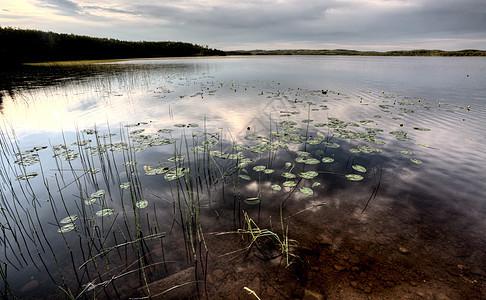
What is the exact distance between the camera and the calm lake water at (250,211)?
267cm

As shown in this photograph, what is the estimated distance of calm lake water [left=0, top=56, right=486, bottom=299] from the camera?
2672 millimetres

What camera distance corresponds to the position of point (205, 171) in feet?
17.0

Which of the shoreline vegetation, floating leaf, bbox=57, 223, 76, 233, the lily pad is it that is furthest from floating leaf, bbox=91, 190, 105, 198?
the shoreline vegetation

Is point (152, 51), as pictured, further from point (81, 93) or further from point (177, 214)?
point (177, 214)

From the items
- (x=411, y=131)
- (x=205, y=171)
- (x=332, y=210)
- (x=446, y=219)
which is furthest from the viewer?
(x=411, y=131)

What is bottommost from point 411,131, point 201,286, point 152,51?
point 201,286

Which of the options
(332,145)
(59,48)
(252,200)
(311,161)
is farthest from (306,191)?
(59,48)

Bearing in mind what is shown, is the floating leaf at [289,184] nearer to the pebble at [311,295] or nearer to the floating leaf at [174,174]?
the pebble at [311,295]

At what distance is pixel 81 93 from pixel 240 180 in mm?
15680

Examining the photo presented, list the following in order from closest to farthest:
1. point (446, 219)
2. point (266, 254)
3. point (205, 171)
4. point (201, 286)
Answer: point (201, 286), point (266, 254), point (446, 219), point (205, 171)

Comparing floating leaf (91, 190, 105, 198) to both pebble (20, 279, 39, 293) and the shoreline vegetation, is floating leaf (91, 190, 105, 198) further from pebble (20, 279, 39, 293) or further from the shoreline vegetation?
the shoreline vegetation

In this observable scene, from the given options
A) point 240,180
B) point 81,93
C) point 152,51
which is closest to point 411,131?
point 240,180

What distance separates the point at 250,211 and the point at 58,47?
7427 centimetres

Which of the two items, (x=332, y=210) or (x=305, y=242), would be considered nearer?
(x=305, y=242)
